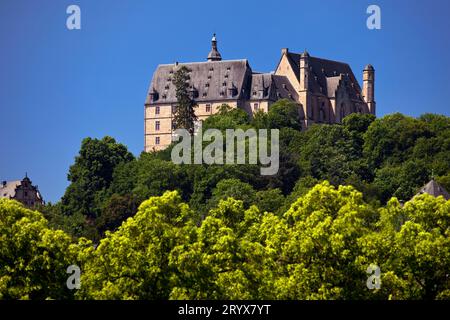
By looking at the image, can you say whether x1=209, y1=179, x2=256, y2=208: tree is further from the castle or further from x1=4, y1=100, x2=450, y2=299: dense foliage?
x1=4, y1=100, x2=450, y2=299: dense foliage

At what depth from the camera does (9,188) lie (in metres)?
189

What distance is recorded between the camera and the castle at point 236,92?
192m

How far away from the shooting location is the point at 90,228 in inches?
6019

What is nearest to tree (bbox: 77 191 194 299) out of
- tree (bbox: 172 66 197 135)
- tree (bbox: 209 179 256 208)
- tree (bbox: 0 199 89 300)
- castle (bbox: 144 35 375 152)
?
tree (bbox: 0 199 89 300)

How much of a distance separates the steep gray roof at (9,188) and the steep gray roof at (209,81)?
17.8m

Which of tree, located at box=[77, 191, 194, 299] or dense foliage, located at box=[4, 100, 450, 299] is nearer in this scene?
tree, located at box=[77, 191, 194, 299]

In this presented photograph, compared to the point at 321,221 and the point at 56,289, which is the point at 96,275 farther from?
the point at 321,221

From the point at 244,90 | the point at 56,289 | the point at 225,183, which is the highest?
the point at 244,90

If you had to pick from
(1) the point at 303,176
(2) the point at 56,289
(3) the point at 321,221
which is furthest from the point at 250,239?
(1) the point at 303,176

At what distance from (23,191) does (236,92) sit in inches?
1006

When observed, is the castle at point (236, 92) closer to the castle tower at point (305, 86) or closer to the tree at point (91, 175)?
the castle tower at point (305, 86)

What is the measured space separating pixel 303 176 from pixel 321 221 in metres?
87.4

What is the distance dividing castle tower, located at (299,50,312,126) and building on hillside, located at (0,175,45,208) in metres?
30.4

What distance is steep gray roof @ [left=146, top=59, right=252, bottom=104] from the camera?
192625mm
